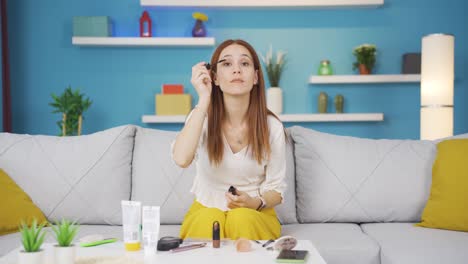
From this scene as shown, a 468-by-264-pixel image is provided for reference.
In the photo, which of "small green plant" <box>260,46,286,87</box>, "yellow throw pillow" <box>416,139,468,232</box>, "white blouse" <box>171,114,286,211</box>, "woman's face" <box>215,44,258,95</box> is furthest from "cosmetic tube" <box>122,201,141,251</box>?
"small green plant" <box>260,46,286,87</box>

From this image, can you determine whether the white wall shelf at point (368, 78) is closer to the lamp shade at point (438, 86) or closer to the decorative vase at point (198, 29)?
the lamp shade at point (438, 86)

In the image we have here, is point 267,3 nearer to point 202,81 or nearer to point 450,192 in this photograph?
point 202,81

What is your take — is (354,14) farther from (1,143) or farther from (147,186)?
(1,143)

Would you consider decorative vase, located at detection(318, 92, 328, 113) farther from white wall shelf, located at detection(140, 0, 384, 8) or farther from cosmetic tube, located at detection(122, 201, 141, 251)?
cosmetic tube, located at detection(122, 201, 141, 251)

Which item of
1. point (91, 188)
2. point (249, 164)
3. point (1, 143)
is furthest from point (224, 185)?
point (1, 143)

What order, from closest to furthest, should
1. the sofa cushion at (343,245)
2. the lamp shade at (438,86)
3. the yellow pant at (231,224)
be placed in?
1. the yellow pant at (231,224)
2. the sofa cushion at (343,245)
3. the lamp shade at (438,86)

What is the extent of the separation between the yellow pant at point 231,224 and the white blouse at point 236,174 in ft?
0.57

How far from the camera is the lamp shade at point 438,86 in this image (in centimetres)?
344

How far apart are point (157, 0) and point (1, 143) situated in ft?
6.42

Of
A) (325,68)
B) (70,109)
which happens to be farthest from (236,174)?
(325,68)

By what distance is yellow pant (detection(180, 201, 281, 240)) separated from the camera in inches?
62.0

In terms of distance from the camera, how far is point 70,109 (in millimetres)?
3605

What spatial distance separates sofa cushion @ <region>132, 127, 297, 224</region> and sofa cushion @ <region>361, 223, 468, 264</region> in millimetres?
378

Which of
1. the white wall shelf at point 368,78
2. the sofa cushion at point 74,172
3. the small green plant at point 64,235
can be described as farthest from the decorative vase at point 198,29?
the small green plant at point 64,235
